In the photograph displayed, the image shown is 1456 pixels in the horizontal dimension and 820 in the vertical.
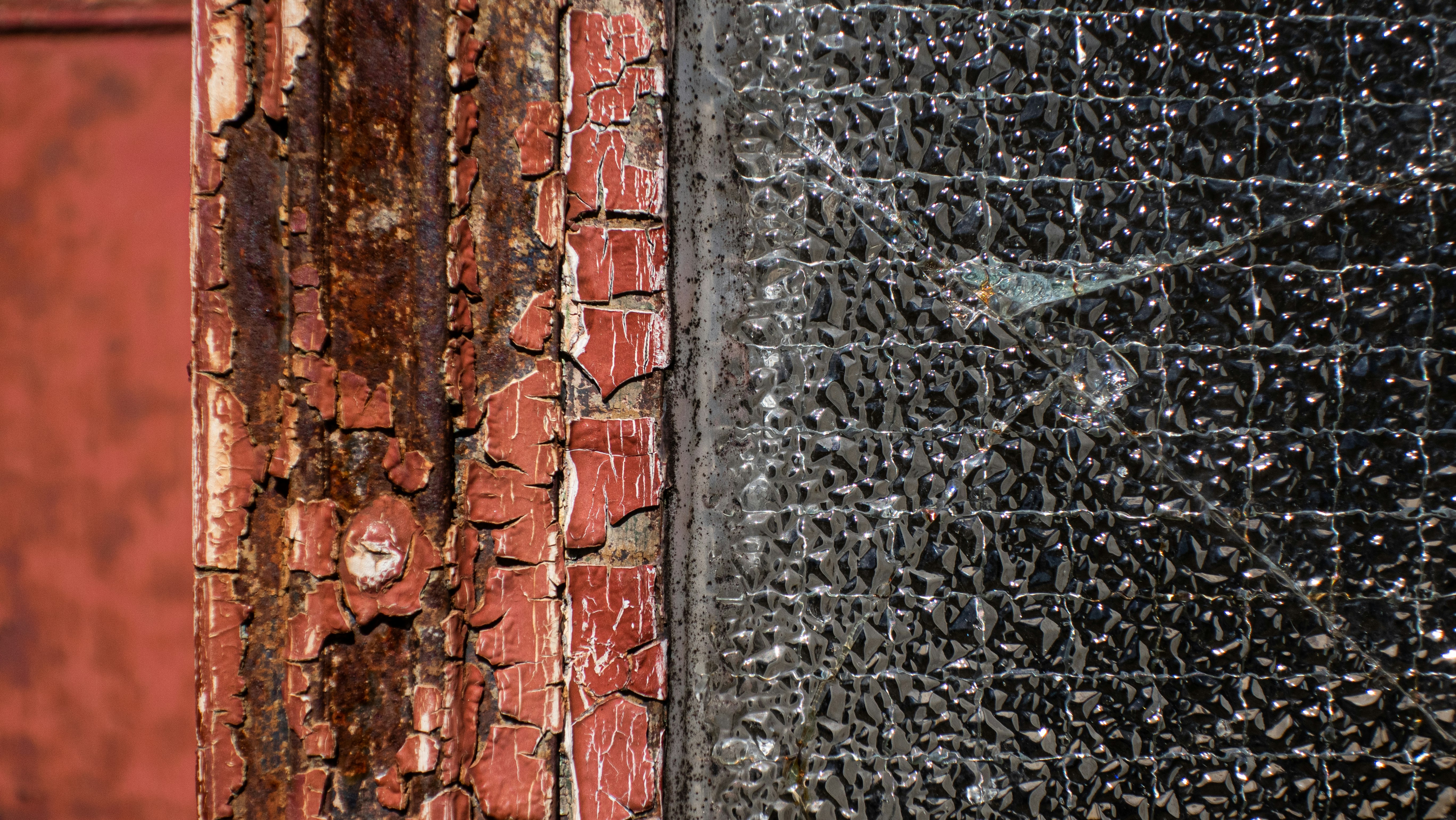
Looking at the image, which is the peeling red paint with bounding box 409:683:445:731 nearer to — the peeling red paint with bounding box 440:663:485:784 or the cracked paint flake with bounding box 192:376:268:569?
the peeling red paint with bounding box 440:663:485:784

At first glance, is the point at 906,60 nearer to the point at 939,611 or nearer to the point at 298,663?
the point at 939,611

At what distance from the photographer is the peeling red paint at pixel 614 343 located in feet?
1.86

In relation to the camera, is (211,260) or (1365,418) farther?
(1365,418)

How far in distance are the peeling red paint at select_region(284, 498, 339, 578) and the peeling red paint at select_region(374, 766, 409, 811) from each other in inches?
7.0

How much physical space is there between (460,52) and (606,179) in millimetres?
162

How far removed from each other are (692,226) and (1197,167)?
0.54 meters

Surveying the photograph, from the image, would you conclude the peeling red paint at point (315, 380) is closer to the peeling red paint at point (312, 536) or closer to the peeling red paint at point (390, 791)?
the peeling red paint at point (312, 536)

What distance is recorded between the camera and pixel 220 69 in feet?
1.56

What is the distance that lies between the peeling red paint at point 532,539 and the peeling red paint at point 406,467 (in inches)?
3.2

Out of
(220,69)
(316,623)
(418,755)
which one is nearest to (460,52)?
(220,69)

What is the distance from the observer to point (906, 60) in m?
0.62

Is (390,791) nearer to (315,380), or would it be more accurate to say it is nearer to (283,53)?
(315,380)

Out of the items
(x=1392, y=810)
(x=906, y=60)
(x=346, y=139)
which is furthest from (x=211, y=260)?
(x=1392, y=810)

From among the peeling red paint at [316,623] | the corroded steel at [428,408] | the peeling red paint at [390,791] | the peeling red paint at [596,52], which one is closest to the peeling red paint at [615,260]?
the corroded steel at [428,408]
